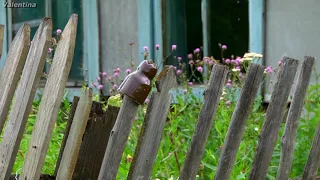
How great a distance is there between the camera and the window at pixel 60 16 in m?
5.25

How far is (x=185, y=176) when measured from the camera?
1.90 metres

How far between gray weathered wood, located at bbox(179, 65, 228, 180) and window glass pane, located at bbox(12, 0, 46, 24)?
374 centimetres

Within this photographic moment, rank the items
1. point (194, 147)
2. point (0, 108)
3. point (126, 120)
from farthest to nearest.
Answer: point (0, 108)
point (194, 147)
point (126, 120)

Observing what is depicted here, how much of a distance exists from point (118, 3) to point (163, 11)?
14.3 inches

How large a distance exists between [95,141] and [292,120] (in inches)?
25.0

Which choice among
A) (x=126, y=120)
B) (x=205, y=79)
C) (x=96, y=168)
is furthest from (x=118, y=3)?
(x=126, y=120)

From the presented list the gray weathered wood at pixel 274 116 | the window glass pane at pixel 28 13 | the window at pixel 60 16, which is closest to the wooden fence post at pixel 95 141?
the gray weathered wood at pixel 274 116

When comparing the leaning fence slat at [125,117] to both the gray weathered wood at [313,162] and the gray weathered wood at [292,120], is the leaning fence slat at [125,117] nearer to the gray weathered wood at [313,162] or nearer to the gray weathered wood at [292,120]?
the gray weathered wood at [292,120]

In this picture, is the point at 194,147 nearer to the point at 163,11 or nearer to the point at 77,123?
the point at 77,123

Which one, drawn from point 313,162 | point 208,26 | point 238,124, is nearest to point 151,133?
point 238,124

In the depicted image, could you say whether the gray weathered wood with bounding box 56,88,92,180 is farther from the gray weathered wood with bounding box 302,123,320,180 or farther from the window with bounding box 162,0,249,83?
the window with bounding box 162,0,249,83

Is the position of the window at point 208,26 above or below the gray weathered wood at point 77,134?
above

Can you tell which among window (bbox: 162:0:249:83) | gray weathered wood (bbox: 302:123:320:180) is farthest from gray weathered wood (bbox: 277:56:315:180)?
window (bbox: 162:0:249:83)

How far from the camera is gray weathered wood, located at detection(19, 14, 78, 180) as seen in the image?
180 centimetres
